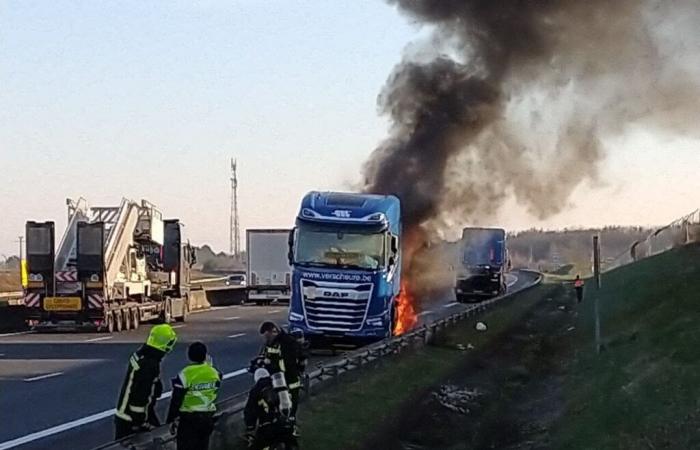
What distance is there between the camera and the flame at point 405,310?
3008 cm

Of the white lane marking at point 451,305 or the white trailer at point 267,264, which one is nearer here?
the white trailer at point 267,264

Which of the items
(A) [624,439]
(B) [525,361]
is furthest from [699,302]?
(A) [624,439]

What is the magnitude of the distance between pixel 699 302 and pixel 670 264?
48.6 ft

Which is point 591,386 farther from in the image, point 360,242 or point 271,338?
point 271,338

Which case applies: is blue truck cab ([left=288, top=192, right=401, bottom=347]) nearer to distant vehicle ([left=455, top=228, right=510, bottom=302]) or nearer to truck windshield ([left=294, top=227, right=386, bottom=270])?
truck windshield ([left=294, top=227, right=386, bottom=270])

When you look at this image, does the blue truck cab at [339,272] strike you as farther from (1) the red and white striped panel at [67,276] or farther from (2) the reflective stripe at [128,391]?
(2) the reflective stripe at [128,391]

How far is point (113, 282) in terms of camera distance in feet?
110

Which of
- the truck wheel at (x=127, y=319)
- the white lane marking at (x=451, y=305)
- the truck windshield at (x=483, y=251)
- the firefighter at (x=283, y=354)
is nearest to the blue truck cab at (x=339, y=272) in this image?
the truck wheel at (x=127, y=319)

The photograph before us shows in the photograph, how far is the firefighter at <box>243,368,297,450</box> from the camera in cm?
1097

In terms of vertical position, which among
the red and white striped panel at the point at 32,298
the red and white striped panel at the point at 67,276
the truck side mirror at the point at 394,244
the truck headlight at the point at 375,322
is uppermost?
the truck side mirror at the point at 394,244

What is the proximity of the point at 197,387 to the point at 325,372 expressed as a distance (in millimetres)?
7095

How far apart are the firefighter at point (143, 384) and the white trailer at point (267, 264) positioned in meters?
42.0

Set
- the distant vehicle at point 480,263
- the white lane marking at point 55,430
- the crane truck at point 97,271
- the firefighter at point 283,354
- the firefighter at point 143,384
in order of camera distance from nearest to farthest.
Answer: the firefighter at point 143,384 < the firefighter at point 283,354 < the white lane marking at point 55,430 < the crane truck at point 97,271 < the distant vehicle at point 480,263

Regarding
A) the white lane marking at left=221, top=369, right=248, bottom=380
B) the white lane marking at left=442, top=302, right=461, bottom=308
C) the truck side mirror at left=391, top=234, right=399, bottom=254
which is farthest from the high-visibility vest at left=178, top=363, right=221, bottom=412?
the white lane marking at left=442, top=302, right=461, bottom=308
